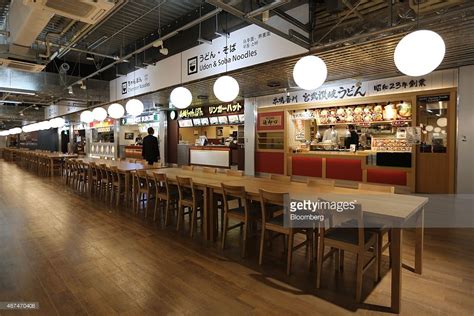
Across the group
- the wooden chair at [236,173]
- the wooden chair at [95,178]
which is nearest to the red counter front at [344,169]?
the wooden chair at [236,173]

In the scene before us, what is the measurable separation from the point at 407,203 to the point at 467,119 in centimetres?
448

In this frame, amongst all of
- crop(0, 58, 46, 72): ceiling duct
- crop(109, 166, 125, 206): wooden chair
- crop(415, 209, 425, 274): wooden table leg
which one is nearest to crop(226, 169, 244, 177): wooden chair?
crop(415, 209, 425, 274): wooden table leg

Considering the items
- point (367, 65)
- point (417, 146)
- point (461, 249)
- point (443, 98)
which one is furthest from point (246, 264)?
point (443, 98)

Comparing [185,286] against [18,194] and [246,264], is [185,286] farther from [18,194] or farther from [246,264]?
[18,194]

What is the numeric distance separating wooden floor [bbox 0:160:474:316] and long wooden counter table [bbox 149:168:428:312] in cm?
25

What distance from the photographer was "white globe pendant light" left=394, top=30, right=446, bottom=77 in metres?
2.55

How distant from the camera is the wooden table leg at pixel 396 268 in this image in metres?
2.11

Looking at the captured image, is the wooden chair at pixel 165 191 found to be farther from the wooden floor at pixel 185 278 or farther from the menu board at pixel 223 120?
the menu board at pixel 223 120

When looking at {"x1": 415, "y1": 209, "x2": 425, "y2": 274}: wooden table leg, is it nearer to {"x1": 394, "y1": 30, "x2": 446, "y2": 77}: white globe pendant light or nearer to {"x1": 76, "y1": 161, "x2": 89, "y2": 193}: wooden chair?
{"x1": 394, "y1": 30, "x2": 446, "y2": 77}: white globe pendant light

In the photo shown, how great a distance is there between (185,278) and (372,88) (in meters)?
6.32

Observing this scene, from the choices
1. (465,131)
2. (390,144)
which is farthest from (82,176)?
(465,131)

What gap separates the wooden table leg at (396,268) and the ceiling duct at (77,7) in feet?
12.0

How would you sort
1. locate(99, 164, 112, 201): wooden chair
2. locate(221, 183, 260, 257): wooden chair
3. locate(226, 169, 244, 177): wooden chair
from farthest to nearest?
locate(99, 164, 112, 201): wooden chair < locate(226, 169, 244, 177): wooden chair < locate(221, 183, 260, 257): wooden chair

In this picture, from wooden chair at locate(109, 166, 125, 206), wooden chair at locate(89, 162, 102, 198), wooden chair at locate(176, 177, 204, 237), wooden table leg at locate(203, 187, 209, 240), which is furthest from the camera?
wooden chair at locate(89, 162, 102, 198)
